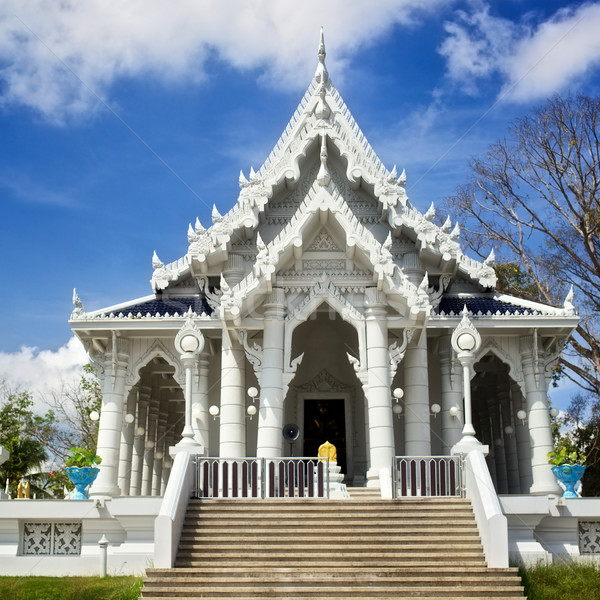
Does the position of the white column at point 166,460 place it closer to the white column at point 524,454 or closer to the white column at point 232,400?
the white column at point 232,400

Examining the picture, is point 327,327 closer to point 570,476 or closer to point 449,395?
point 449,395

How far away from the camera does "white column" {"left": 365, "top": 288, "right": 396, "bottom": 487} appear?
17656mm

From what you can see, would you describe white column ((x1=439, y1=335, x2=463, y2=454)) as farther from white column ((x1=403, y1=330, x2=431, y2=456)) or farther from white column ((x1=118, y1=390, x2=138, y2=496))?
white column ((x1=118, y1=390, x2=138, y2=496))

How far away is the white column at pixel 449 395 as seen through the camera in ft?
66.9

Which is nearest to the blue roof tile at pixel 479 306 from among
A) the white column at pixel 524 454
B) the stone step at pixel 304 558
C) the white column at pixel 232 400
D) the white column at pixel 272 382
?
the white column at pixel 524 454

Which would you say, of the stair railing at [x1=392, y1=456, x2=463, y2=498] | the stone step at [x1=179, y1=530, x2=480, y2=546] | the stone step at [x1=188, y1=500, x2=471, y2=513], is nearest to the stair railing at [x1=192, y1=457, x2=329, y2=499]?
the stone step at [x1=188, y1=500, x2=471, y2=513]

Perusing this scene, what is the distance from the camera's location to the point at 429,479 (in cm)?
1573

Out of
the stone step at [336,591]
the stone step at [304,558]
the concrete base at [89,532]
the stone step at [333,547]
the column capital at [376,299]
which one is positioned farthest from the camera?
the column capital at [376,299]

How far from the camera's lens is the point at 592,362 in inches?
1252

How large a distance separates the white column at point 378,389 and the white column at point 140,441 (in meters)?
8.39

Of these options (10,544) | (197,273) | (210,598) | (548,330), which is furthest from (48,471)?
(210,598)

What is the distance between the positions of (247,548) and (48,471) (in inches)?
1049

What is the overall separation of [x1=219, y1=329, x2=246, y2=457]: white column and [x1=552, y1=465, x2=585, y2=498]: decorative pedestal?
7.00 m

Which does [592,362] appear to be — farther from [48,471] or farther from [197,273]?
[48,471]
